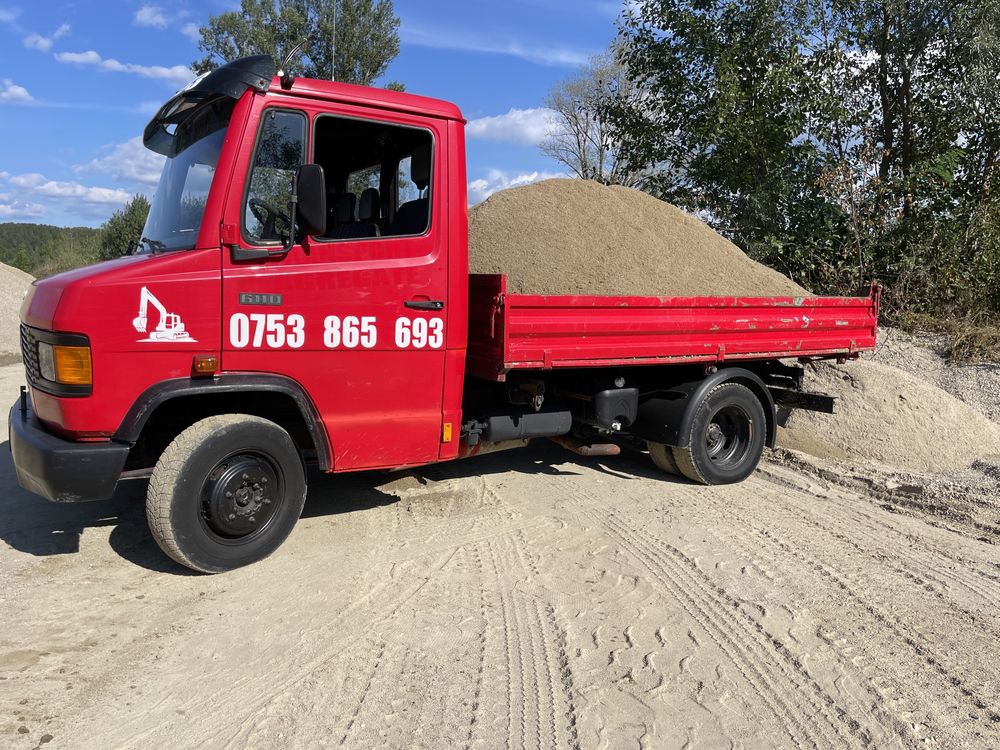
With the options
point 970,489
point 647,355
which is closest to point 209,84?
point 647,355

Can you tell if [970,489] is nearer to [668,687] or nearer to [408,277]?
[668,687]

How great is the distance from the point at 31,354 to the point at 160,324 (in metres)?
0.89

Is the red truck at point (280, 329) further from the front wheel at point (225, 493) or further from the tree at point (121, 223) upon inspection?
the tree at point (121, 223)

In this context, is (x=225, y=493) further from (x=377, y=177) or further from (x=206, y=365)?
(x=377, y=177)

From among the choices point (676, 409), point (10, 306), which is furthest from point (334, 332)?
point (10, 306)

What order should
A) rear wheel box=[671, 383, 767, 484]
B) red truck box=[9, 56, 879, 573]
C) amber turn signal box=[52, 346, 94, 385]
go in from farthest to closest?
rear wheel box=[671, 383, 767, 484], red truck box=[9, 56, 879, 573], amber turn signal box=[52, 346, 94, 385]

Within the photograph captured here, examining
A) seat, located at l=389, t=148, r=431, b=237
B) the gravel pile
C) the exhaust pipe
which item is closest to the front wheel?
seat, located at l=389, t=148, r=431, b=237

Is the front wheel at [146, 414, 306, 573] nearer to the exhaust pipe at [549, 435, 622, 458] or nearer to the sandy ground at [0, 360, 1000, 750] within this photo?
the sandy ground at [0, 360, 1000, 750]

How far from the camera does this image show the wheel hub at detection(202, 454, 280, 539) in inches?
151

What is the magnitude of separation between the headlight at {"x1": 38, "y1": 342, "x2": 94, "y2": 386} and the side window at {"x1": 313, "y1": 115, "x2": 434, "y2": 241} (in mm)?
1471

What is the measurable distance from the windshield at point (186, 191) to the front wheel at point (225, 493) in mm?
1021

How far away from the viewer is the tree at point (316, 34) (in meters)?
23.2

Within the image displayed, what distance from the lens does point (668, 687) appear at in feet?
9.91

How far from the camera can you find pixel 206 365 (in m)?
3.71
